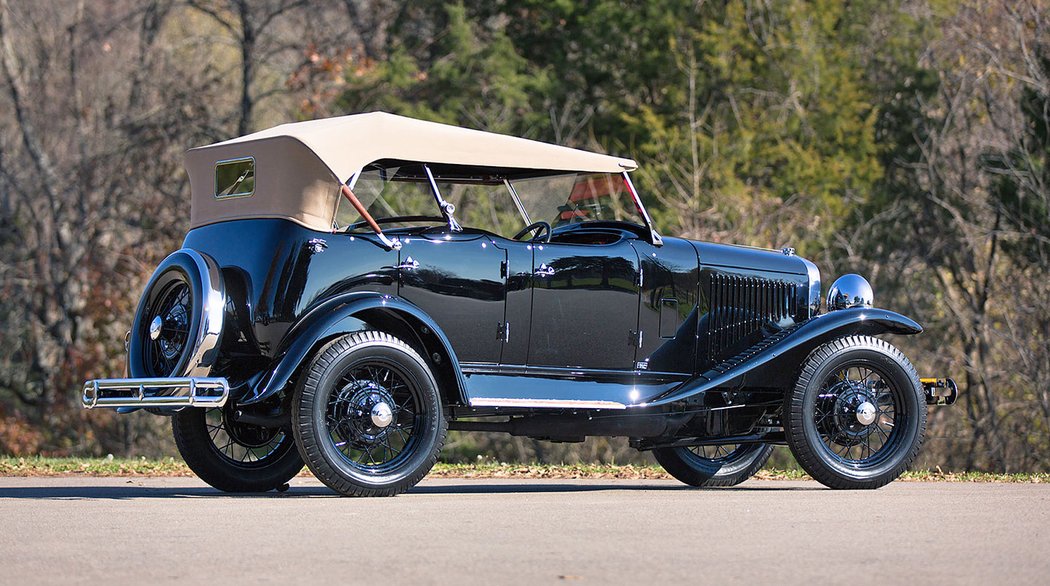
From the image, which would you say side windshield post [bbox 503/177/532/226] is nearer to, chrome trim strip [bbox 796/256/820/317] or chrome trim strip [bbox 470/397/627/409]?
chrome trim strip [bbox 470/397/627/409]

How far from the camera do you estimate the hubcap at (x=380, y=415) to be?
27.7ft

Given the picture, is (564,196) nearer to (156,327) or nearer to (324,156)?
(324,156)

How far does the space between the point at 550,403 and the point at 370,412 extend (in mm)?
1203

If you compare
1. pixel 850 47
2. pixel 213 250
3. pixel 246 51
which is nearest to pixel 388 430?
pixel 213 250

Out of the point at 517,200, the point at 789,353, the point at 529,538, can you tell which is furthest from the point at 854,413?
the point at 529,538

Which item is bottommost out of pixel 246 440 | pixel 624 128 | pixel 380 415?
pixel 246 440

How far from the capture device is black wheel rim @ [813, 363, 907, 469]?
9445 millimetres

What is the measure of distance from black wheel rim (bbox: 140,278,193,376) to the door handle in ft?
3.91

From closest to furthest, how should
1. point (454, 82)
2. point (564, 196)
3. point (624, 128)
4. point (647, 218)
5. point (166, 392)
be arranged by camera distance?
1. point (166, 392)
2. point (647, 218)
3. point (564, 196)
4. point (454, 82)
5. point (624, 128)

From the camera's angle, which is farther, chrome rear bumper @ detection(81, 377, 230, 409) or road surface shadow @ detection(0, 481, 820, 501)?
road surface shadow @ detection(0, 481, 820, 501)

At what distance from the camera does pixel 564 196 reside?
10562 mm

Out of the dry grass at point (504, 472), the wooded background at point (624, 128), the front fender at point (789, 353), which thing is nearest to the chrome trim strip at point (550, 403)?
the front fender at point (789, 353)

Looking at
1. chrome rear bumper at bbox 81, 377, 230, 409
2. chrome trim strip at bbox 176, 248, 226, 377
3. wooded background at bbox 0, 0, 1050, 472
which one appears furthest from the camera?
wooded background at bbox 0, 0, 1050, 472

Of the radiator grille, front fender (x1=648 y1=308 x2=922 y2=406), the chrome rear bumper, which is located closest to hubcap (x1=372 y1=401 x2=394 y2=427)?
the chrome rear bumper
